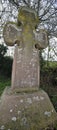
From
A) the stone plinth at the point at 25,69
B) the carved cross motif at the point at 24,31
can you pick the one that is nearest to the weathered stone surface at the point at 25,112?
the stone plinth at the point at 25,69

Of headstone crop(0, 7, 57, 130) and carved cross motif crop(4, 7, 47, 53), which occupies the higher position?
carved cross motif crop(4, 7, 47, 53)

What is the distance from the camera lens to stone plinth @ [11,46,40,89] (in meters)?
4.45

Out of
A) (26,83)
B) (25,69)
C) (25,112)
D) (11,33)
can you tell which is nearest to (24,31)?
(11,33)

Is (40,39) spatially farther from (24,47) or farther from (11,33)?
(11,33)

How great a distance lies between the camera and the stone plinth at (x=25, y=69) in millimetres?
4453

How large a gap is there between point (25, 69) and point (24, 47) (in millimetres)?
417

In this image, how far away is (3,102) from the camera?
14.0ft

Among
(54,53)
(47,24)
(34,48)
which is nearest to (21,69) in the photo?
(34,48)

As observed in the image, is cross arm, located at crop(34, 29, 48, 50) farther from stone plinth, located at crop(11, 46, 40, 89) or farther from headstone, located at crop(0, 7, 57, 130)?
stone plinth, located at crop(11, 46, 40, 89)

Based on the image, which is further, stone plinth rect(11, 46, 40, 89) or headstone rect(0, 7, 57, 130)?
stone plinth rect(11, 46, 40, 89)

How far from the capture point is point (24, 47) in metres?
4.50

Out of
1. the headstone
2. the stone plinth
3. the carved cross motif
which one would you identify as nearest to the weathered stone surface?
the headstone

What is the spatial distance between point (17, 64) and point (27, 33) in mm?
629

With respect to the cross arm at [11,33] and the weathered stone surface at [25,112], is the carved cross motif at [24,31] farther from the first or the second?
the weathered stone surface at [25,112]
